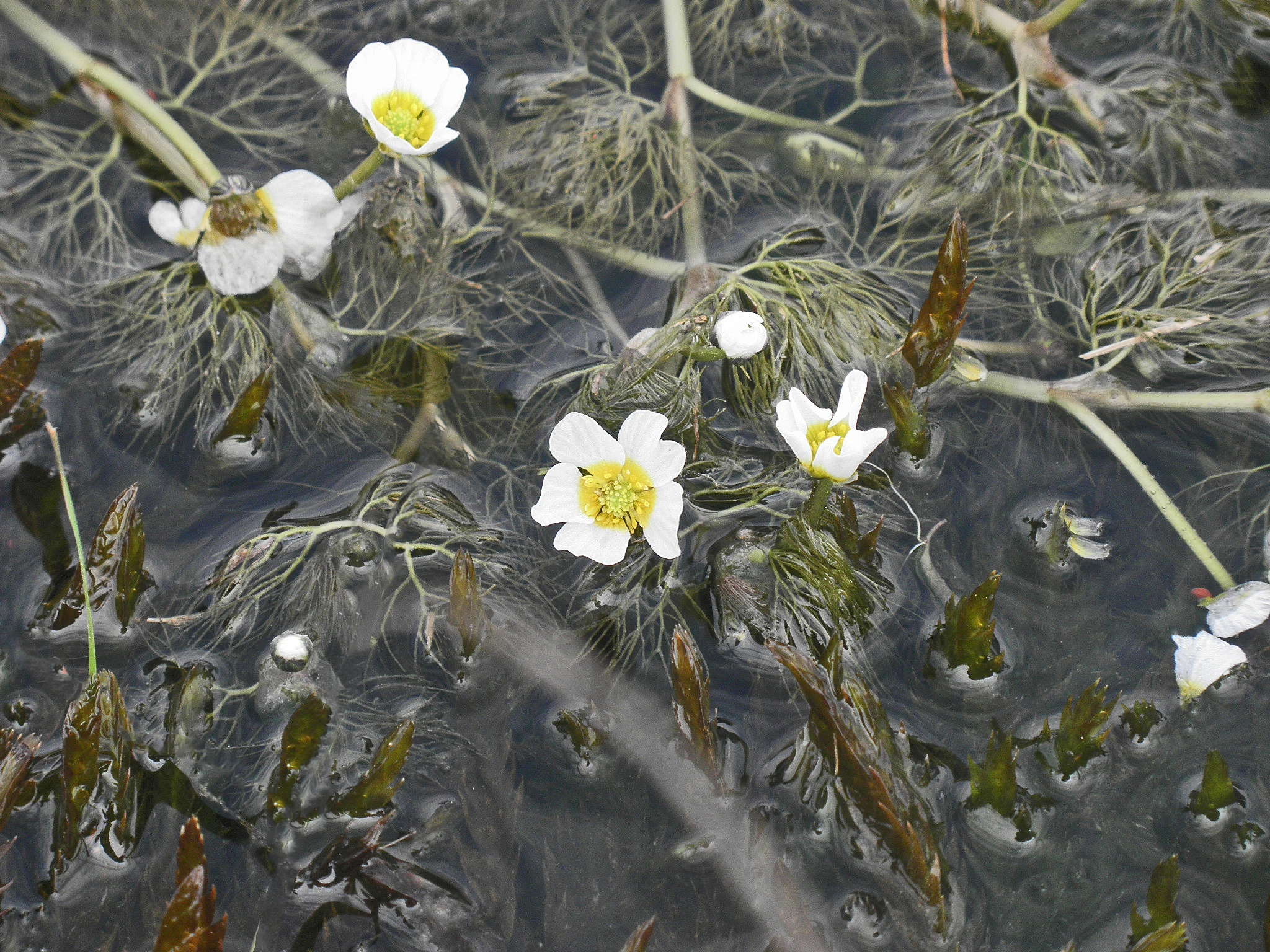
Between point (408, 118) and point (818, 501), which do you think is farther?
point (408, 118)

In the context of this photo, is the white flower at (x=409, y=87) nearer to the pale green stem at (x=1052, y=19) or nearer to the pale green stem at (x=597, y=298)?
the pale green stem at (x=597, y=298)

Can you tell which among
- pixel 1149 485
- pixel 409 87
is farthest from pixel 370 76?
pixel 1149 485

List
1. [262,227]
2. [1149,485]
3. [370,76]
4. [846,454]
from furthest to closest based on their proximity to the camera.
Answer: [262,227]
[1149,485]
[370,76]
[846,454]

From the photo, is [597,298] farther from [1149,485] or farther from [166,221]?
[1149,485]

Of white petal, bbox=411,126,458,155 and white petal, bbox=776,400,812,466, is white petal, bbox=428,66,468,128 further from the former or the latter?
white petal, bbox=776,400,812,466

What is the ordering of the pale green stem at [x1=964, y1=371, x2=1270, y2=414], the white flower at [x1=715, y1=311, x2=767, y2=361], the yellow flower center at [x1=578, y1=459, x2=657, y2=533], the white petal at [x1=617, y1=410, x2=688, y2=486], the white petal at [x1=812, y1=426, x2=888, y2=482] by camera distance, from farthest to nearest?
the pale green stem at [x1=964, y1=371, x2=1270, y2=414], the white flower at [x1=715, y1=311, x2=767, y2=361], the yellow flower center at [x1=578, y1=459, x2=657, y2=533], the white petal at [x1=617, y1=410, x2=688, y2=486], the white petal at [x1=812, y1=426, x2=888, y2=482]

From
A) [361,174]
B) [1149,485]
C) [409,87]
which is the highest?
[409,87]

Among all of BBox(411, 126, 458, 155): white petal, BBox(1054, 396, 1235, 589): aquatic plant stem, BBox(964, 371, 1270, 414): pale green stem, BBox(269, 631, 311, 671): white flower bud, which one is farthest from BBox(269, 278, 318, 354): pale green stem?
BBox(1054, 396, 1235, 589): aquatic plant stem
